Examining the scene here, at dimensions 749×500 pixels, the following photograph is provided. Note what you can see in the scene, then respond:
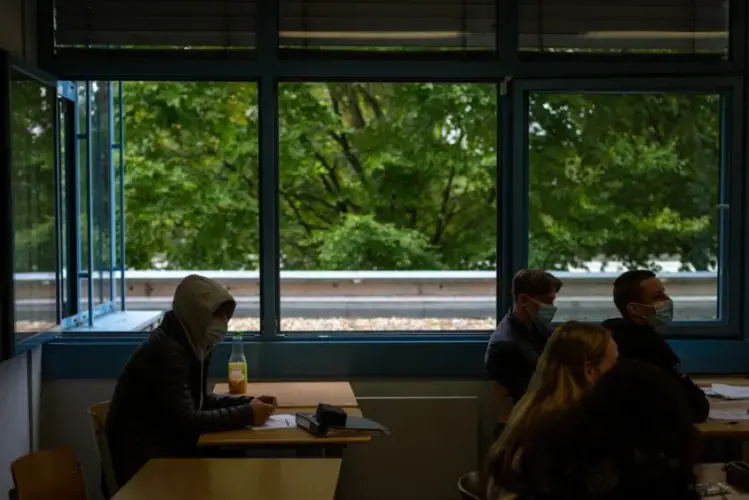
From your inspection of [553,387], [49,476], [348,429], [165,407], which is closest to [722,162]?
[348,429]

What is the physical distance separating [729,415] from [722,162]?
5.95 ft

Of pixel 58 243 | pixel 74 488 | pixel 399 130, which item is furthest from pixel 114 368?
pixel 399 130

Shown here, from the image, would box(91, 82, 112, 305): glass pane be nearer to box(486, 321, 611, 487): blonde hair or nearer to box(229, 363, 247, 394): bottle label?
box(229, 363, 247, 394): bottle label

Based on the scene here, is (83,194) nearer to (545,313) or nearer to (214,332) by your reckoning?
(214,332)

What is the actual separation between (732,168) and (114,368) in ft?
11.7

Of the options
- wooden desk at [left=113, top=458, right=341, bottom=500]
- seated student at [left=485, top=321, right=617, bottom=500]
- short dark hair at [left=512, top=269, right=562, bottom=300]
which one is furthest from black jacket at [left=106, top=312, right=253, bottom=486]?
short dark hair at [left=512, top=269, right=562, bottom=300]

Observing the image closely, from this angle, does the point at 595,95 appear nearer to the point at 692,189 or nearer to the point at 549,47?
the point at 549,47

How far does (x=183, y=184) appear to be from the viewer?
6.26 m

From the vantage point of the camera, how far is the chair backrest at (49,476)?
3151mm

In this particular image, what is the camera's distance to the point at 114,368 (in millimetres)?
4926

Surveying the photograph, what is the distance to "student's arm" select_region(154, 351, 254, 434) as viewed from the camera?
3477 millimetres

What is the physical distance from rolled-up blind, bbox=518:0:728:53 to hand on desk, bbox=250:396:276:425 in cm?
260

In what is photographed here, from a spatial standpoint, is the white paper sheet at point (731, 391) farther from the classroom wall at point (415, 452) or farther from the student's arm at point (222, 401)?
the student's arm at point (222, 401)

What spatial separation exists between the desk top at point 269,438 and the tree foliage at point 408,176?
5.95ft
